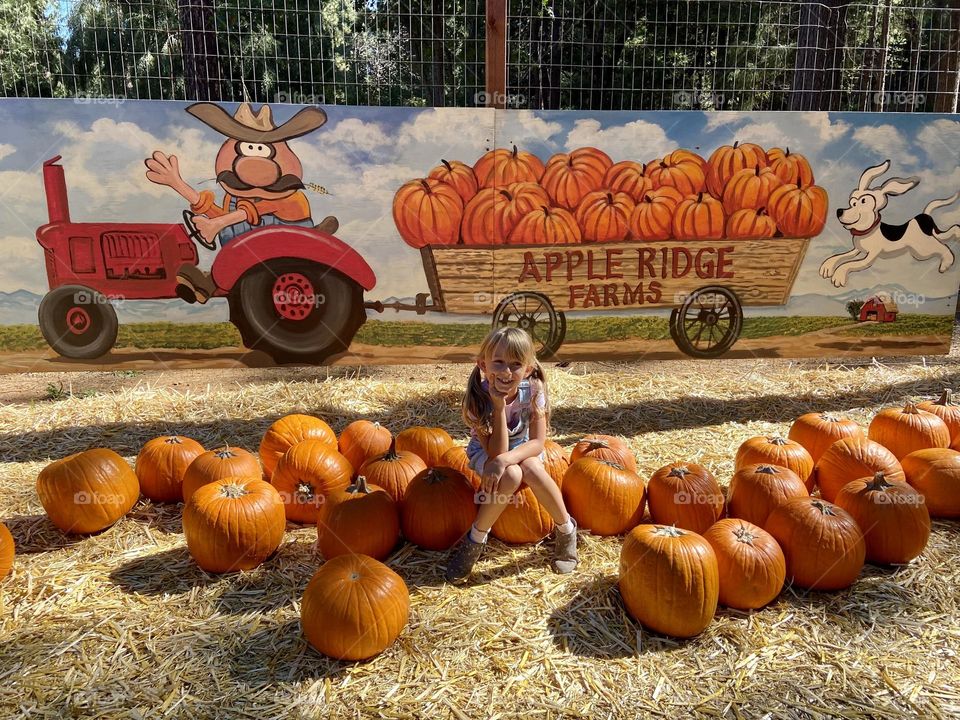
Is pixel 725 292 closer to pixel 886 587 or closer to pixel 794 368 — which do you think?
pixel 794 368

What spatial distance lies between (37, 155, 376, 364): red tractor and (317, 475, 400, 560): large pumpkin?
116 inches

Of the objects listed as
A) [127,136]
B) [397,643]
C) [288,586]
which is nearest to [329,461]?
[288,586]

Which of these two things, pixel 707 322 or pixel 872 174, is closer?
pixel 872 174

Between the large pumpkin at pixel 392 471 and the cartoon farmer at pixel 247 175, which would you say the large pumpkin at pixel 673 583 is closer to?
the large pumpkin at pixel 392 471

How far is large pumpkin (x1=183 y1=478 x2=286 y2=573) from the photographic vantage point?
3523 millimetres

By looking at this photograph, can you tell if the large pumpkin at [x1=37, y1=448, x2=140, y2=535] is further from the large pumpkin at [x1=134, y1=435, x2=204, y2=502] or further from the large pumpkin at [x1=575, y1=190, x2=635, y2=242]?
the large pumpkin at [x1=575, y1=190, x2=635, y2=242]

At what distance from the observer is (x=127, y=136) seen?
597 cm

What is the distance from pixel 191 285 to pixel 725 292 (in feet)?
16.4

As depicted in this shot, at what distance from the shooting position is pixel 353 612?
2.88 meters

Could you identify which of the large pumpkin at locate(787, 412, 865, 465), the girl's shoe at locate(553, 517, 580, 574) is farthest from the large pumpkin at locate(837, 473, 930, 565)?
the girl's shoe at locate(553, 517, 580, 574)

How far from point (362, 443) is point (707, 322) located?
3.83 metres

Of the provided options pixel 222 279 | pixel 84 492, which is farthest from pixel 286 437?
pixel 222 279

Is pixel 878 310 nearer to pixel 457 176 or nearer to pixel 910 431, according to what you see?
pixel 910 431

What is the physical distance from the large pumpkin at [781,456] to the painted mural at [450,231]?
2.45 meters
